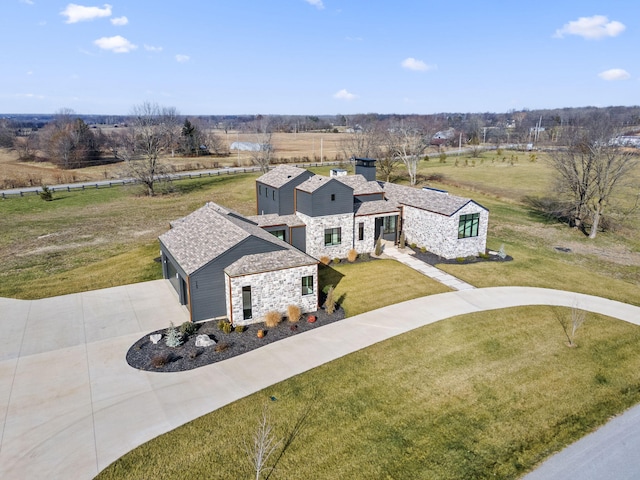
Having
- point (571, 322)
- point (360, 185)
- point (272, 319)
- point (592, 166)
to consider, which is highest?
point (592, 166)

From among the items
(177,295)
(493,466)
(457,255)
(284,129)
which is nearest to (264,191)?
(177,295)

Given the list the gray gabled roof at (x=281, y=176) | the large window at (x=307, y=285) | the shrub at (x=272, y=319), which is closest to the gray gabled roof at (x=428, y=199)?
the gray gabled roof at (x=281, y=176)

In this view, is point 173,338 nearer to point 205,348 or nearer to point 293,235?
point 205,348

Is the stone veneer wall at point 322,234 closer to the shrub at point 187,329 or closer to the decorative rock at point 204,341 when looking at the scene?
the shrub at point 187,329

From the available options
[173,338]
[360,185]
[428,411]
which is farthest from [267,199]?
[428,411]

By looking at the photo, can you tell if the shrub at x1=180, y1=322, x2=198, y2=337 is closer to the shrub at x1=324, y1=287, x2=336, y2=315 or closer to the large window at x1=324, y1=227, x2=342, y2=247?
the shrub at x1=324, y1=287, x2=336, y2=315

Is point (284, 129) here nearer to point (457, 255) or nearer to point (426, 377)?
point (457, 255)

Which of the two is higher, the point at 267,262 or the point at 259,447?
the point at 267,262
